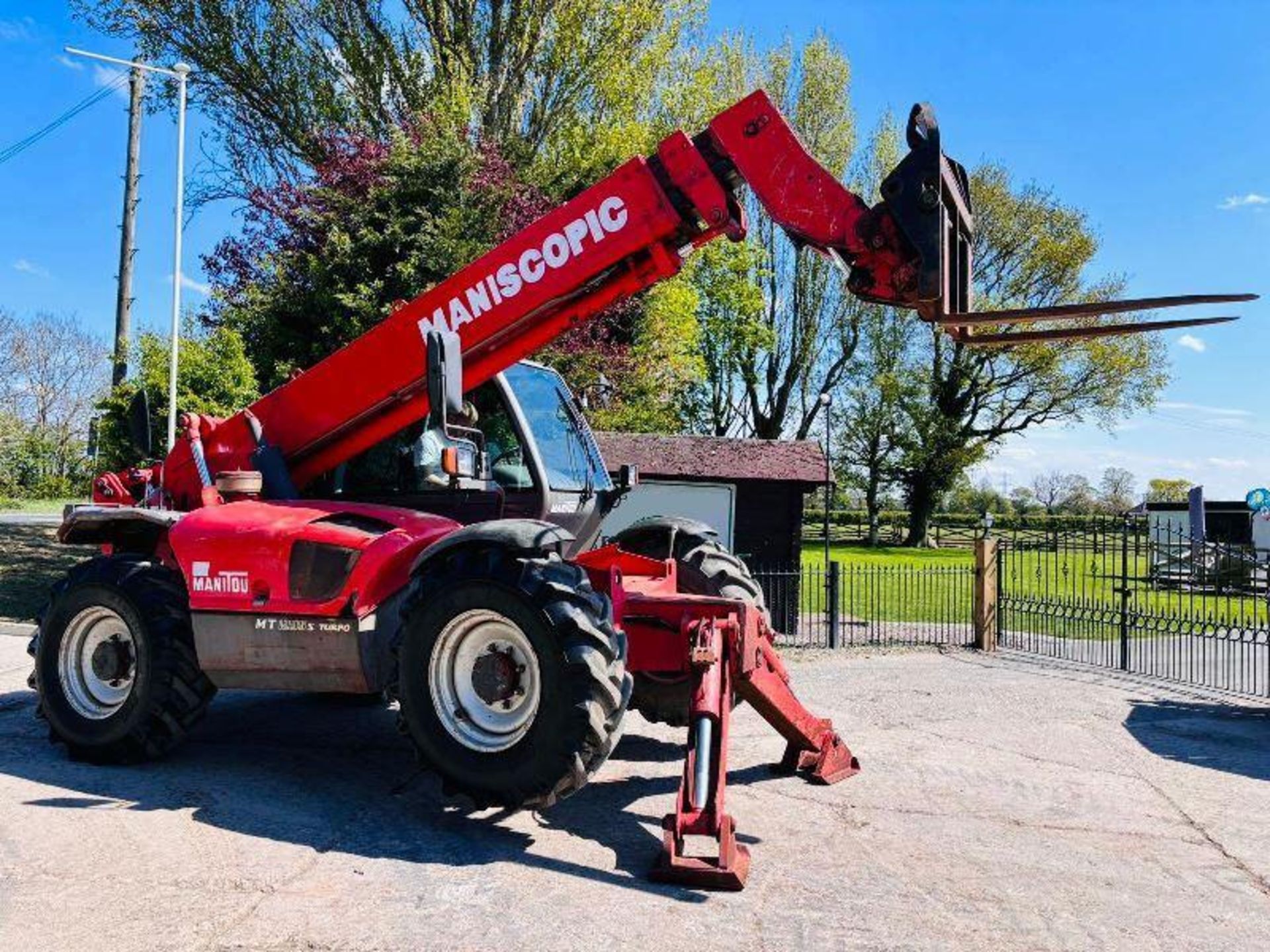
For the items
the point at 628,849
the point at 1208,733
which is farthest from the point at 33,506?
the point at 1208,733

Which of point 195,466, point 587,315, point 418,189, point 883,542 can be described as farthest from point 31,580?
point 883,542

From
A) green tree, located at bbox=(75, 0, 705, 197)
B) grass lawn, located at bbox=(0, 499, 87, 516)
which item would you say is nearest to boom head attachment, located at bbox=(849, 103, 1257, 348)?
green tree, located at bbox=(75, 0, 705, 197)

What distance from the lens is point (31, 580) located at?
1522cm

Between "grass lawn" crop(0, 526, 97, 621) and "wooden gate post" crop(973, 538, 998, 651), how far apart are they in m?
11.1

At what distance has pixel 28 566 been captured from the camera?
16375 millimetres

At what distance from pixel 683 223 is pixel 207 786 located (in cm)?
414

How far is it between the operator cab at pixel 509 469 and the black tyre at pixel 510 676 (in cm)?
94

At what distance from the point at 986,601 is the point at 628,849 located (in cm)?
932

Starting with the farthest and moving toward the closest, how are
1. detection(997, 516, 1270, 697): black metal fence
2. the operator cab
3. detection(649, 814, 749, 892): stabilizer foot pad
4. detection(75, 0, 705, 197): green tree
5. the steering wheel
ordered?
detection(75, 0, 705, 197): green tree → detection(997, 516, 1270, 697): black metal fence → the steering wheel → the operator cab → detection(649, 814, 749, 892): stabilizer foot pad

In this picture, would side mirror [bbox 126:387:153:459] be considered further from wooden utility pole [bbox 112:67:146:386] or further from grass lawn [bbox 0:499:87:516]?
grass lawn [bbox 0:499:87:516]

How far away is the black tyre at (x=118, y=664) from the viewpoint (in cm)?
600

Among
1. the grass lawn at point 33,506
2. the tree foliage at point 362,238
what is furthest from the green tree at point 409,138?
the grass lawn at point 33,506

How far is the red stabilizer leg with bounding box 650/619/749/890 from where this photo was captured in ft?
14.1

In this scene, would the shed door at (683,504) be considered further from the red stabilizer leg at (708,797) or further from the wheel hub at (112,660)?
the red stabilizer leg at (708,797)
